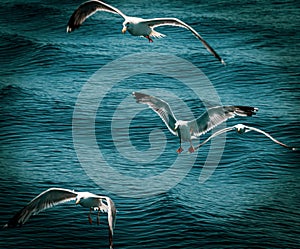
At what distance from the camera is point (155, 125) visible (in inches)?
1946

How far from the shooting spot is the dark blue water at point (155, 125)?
34906 millimetres

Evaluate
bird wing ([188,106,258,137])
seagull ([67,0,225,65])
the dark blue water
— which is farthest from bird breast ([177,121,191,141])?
the dark blue water

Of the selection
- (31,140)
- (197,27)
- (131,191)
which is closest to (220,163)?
(131,191)

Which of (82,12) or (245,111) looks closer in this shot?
(245,111)

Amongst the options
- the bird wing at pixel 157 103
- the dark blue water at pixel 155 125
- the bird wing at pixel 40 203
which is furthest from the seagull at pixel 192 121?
the dark blue water at pixel 155 125

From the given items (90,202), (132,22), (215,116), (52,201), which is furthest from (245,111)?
(52,201)

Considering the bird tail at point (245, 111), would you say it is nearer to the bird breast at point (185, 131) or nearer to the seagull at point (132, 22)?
the seagull at point (132, 22)

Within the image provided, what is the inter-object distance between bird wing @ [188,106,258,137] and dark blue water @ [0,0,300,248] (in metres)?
5.73

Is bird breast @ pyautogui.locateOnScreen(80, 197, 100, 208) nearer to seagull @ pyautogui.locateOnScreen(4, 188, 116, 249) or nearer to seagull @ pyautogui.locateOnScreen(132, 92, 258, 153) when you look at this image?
seagull @ pyautogui.locateOnScreen(4, 188, 116, 249)

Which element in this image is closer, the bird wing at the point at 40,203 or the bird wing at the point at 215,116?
the bird wing at the point at 40,203

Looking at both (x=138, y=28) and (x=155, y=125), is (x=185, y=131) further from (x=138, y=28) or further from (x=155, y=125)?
(x=155, y=125)

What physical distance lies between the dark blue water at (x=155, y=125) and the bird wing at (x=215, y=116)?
5726 mm

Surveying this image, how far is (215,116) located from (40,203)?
7700 mm

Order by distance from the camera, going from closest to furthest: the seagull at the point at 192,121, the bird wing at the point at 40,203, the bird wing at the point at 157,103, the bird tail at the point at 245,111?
the bird tail at the point at 245,111 → the bird wing at the point at 40,203 → the seagull at the point at 192,121 → the bird wing at the point at 157,103
